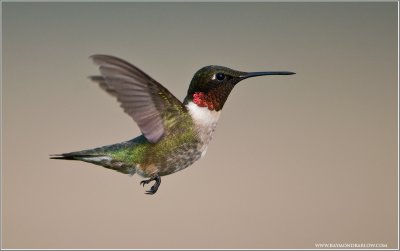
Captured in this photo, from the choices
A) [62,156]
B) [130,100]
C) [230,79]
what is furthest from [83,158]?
[230,79]

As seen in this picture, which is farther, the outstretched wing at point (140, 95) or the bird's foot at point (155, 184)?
the bird's foot at point (155, 184)

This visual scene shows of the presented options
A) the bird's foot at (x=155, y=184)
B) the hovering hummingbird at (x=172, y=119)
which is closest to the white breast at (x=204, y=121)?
the hovering hummingbird at (x=172, y=119)

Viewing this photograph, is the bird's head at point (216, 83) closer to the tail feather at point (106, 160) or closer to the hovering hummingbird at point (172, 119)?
the hovering hummingbird at point (172, 119)

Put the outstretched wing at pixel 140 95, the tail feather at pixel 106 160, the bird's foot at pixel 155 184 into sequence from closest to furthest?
the outstretched wing at pixel 140 95 < the bird's foot at pixel 155 184 < the tail feather at pixel 106 160

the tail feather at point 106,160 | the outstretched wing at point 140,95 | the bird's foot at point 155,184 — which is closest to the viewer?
the outstretched wing at point 140,95

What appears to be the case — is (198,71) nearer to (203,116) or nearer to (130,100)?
(203,116)

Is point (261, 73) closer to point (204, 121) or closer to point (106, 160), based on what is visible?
point (204, 121)

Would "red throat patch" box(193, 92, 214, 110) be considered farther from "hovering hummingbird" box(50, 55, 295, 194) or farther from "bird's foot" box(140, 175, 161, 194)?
"bird's foot" box(140, 175, 161, 194)

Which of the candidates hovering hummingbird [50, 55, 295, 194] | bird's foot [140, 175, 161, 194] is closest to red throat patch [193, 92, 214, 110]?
hovering hummingbird [50, 55, 295, 194]
